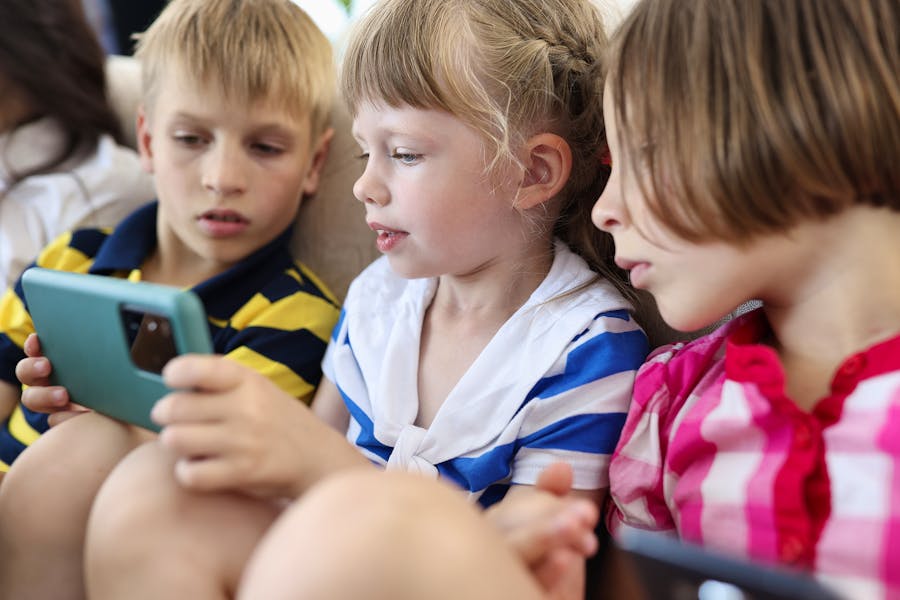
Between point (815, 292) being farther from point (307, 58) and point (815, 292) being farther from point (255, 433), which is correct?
point (307, 58)

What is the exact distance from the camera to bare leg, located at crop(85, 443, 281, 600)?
0.58 meters

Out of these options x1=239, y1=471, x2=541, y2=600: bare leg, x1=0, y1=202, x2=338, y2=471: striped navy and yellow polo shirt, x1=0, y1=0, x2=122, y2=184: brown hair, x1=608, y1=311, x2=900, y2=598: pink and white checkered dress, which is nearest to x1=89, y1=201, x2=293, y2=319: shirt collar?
x1=0, y1=202, x2=338, y2=471: striped navy and yellow polo shirt

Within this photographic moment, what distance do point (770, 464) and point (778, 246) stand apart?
159 millimetres

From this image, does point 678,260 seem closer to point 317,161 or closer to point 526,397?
point 526,397

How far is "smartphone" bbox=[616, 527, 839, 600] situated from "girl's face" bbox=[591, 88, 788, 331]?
0.78 feet

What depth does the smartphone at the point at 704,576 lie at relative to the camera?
450mm

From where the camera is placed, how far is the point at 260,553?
515 mm

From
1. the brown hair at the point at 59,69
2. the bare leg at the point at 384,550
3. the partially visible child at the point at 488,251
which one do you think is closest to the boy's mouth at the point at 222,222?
the partially visible child at the point at 488,251

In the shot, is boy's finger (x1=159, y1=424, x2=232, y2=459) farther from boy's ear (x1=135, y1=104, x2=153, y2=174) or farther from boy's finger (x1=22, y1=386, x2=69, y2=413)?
boy's ear (x1=135, y1=104, x2=153, y2=174)

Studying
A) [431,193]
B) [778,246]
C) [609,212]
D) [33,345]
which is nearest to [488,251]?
[431,193]

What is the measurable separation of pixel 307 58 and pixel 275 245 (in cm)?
23

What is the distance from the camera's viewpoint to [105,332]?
0.69m

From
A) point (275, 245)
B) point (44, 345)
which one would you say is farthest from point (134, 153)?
point (44, 345)

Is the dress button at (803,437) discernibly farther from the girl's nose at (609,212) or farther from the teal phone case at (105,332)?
the teal phone case at (105,332)
